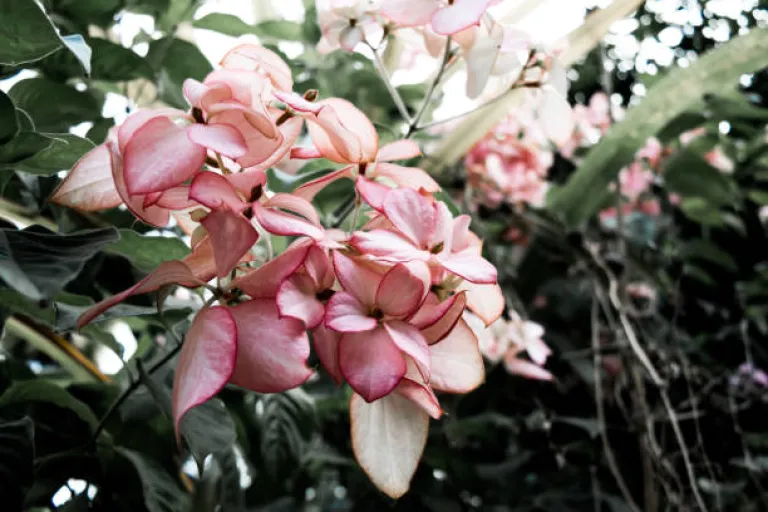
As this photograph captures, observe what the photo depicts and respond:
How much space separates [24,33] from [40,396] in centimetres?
23

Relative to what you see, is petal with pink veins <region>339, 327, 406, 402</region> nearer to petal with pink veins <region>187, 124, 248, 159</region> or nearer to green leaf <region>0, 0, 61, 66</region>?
petal with pink veins <region>187, 124, 248, 159</region>

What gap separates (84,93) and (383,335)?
36 cm

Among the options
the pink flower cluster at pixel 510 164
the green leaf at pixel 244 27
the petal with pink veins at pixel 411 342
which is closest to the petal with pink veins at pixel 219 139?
the petal with pink veins at pixel 411 342

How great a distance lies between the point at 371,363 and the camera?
1.02 feet

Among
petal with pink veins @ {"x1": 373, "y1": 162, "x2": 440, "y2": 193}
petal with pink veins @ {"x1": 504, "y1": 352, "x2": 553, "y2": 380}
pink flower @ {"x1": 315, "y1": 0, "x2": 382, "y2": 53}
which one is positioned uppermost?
pink flower @ {"x1": 315, "y1": 0, "x2": 382, "y2": 53}

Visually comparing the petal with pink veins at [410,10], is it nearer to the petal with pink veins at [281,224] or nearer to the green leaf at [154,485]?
the petal with pink veins at [281,224]

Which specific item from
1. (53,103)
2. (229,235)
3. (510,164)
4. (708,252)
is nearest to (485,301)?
(229,235)

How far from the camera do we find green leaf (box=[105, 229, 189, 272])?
42cm

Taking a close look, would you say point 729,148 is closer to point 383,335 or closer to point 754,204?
point 754,204

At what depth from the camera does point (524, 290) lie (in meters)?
A: 1.16

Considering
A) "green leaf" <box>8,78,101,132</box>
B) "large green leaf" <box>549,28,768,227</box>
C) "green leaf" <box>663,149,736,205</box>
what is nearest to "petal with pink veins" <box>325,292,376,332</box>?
"green leaf" <box>8,78,101,132</box>

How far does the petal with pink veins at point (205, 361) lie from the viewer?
0.93 ft

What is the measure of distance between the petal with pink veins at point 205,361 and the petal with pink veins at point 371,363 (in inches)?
2.0

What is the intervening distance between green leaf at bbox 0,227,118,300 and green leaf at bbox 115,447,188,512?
0.21m
